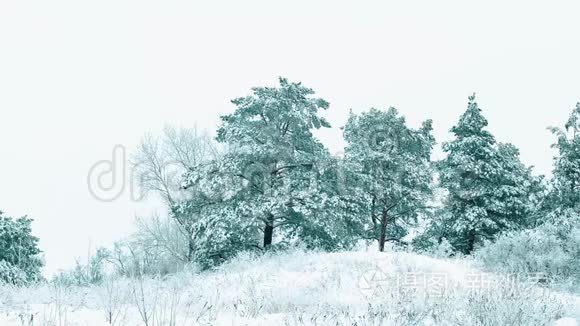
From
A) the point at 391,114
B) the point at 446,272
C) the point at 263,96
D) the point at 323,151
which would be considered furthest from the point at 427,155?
the point at 446,272

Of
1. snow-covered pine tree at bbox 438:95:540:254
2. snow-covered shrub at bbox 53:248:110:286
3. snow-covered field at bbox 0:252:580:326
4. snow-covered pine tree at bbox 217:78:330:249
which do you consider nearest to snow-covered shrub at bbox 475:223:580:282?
snow-covered field at bbox 0:252:580:326

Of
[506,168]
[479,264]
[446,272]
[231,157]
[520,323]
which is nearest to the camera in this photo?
[520,323]

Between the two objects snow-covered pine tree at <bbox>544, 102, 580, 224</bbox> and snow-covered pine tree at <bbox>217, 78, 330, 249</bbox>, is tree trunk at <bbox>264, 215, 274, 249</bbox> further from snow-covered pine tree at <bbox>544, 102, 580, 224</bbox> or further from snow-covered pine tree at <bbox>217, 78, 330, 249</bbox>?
snow-covered pine tree at <bbox>544, 102, 580, 224</bbox>

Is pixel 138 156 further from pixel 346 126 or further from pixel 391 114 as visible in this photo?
pixel 391 114

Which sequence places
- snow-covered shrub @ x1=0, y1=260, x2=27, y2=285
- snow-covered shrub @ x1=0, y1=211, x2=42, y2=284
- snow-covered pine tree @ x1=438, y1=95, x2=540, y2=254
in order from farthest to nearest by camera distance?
snow-covered pine tree @ x1=438, y1=95, x2=540, y2=254
snow-covered shrub @ x1=0, y1=211, x2=42, y2=284
snow-covered shrub @ x1=0, y1=260, x2=27, y2=285

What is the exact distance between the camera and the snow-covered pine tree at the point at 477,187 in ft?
73.7

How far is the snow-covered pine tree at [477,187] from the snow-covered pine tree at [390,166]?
1.45 meters

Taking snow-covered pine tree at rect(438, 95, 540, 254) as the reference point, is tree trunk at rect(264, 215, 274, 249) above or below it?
below

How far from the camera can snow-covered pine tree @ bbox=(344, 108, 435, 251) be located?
23.6 metres

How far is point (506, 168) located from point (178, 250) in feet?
56.0

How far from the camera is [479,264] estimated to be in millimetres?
13648

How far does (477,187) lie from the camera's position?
22891 millimetres

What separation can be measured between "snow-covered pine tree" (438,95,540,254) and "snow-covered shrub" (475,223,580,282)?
7376 mm

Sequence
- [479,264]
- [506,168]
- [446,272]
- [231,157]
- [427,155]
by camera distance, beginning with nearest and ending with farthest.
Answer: [446,272]
[479,264]
[231,157]
[506,168]
[427,155]
